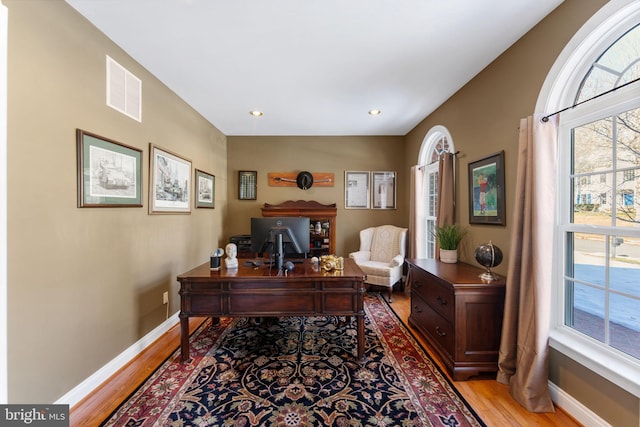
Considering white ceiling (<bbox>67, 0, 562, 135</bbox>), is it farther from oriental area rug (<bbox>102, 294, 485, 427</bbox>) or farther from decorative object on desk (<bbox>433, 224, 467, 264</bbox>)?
oriental area rug (<bbox>102, 294, 485, 427</bbox>)

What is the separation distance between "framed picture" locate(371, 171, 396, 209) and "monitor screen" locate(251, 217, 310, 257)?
234cm

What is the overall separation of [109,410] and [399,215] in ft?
14.2

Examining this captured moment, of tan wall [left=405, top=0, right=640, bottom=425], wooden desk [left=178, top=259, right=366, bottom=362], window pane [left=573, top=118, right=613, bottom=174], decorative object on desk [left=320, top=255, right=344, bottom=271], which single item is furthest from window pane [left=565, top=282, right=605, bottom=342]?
decorative object on desk [left=320, top=255, right=344, bottom=271]

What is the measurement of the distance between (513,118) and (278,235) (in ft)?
7.52

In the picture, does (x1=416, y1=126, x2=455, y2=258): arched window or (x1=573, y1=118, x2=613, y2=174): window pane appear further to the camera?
(x1=416, y1=126, x2=455, y2=258): arched window

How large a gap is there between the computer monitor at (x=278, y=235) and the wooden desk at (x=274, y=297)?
40 centimetres

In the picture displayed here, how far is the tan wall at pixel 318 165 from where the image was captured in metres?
4.62

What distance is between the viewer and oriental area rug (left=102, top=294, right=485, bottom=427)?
5.32 feet

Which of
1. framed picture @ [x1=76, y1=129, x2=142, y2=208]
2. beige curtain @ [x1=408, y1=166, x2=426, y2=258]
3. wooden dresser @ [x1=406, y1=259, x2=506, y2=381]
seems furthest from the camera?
beige curtain @ [x1=408, y1=166, x2=426, y2=258]

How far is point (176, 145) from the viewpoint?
118 inches

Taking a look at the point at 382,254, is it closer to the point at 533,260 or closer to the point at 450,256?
the point at 450,256

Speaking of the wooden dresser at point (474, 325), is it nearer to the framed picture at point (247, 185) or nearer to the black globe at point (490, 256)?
the black globe at point (490, 256)

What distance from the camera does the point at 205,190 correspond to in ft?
12.2

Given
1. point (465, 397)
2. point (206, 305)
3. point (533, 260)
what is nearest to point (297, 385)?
point (206, 305)
